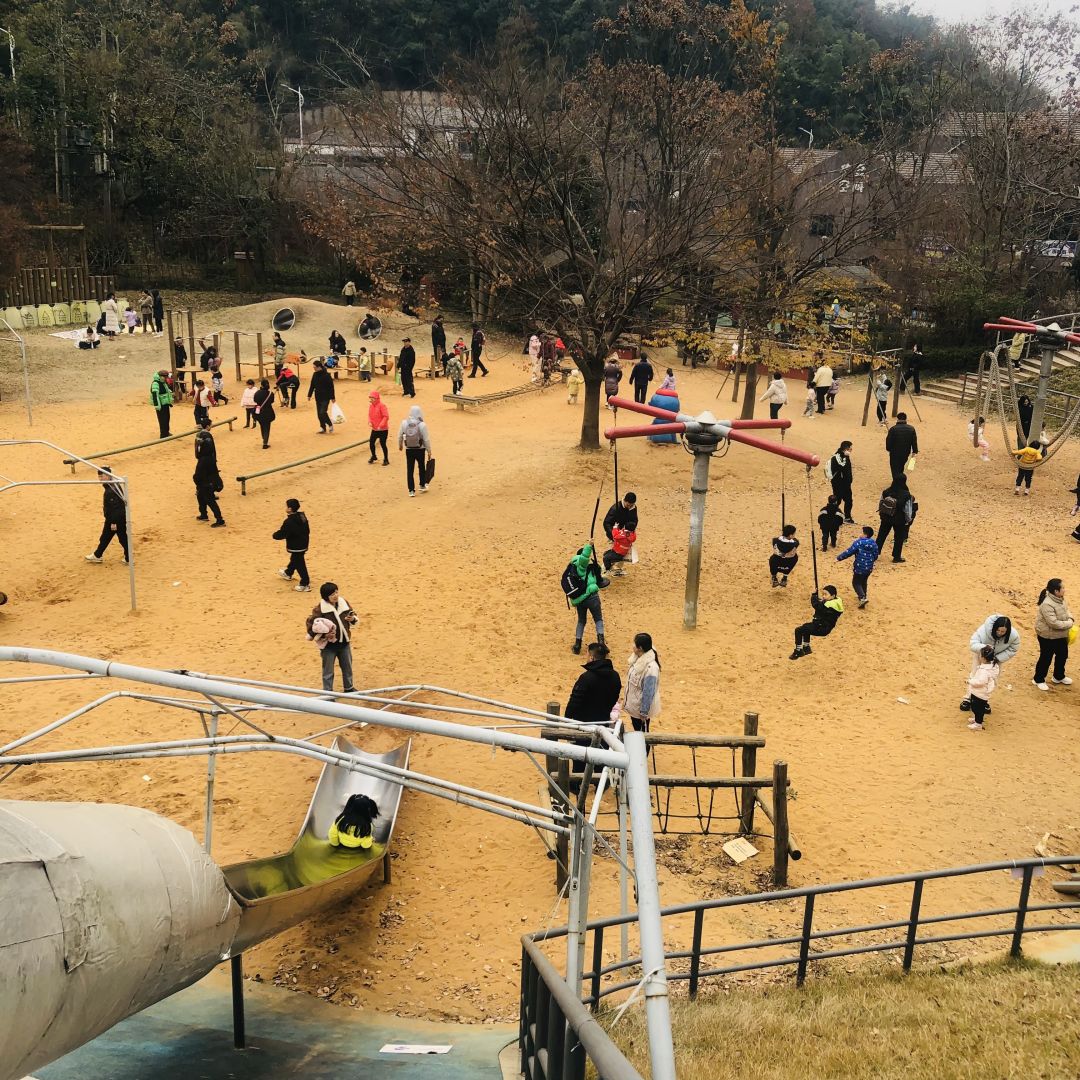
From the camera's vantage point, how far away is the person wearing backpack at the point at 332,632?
12.4 metres

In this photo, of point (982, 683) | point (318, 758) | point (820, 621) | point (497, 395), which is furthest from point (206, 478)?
point (318, 758)

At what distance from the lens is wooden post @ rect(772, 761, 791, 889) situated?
955cm

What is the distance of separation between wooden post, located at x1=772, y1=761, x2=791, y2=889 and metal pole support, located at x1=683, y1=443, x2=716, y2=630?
5.49 m

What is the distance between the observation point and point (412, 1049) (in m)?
7.53

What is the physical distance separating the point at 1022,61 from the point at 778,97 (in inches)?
595

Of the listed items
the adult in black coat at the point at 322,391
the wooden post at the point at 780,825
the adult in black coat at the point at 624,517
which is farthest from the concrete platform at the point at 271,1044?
the adult in black coat at the point at 322,391

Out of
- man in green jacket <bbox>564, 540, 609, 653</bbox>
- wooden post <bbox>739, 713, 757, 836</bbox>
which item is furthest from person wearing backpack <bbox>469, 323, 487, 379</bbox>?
wooden post <bbox>739, 713, 757, 836</bbox>

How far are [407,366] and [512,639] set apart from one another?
1432 cm

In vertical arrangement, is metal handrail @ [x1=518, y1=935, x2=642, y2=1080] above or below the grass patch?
above

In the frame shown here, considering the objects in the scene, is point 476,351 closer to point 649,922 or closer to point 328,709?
point 328,709

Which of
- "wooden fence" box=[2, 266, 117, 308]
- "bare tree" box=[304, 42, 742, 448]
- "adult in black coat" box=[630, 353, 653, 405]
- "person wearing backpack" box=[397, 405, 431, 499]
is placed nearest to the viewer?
"person wearing backpack" box=[397, 405, 431, 499]

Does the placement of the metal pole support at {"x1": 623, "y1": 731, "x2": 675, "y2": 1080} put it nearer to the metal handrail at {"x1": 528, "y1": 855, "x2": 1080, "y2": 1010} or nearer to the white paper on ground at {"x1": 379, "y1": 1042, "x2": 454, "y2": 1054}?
the metal handrail at {"x1": 528, "y1": 855, "x2": 1080, "y2": 1010}

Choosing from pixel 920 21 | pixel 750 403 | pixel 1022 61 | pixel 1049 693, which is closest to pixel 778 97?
pixel 1022 61

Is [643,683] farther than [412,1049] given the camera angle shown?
Yes
